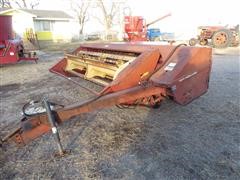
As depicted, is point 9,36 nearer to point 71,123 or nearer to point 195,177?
point 71,123

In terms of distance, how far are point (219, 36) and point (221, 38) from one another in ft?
0.55

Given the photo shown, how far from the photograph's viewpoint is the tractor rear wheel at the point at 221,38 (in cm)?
1395

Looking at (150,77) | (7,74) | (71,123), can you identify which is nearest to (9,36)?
(7,74)

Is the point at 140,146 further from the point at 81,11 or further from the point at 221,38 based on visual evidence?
the point at 81,11

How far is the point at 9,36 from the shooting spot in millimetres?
9219

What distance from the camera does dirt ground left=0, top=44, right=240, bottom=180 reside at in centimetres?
247

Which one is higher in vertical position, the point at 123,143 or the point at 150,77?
the point at 150,77

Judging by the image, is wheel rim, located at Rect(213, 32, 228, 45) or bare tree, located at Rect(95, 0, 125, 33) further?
bare tree, located at Rect(95, 0, 125, 33)

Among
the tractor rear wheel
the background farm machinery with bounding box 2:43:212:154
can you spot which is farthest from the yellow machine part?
the tractor rear wheel

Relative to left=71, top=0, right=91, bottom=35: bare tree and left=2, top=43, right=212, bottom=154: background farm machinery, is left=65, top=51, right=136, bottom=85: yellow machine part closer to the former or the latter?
left=2, top=43, right=212, bottom=154: background farm machinery

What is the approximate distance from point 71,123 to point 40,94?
1973 millimetres

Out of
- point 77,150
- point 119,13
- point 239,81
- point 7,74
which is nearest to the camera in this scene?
point 77,150

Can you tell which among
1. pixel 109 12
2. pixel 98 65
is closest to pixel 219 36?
pixel 98 65

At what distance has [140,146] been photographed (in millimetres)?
2920
